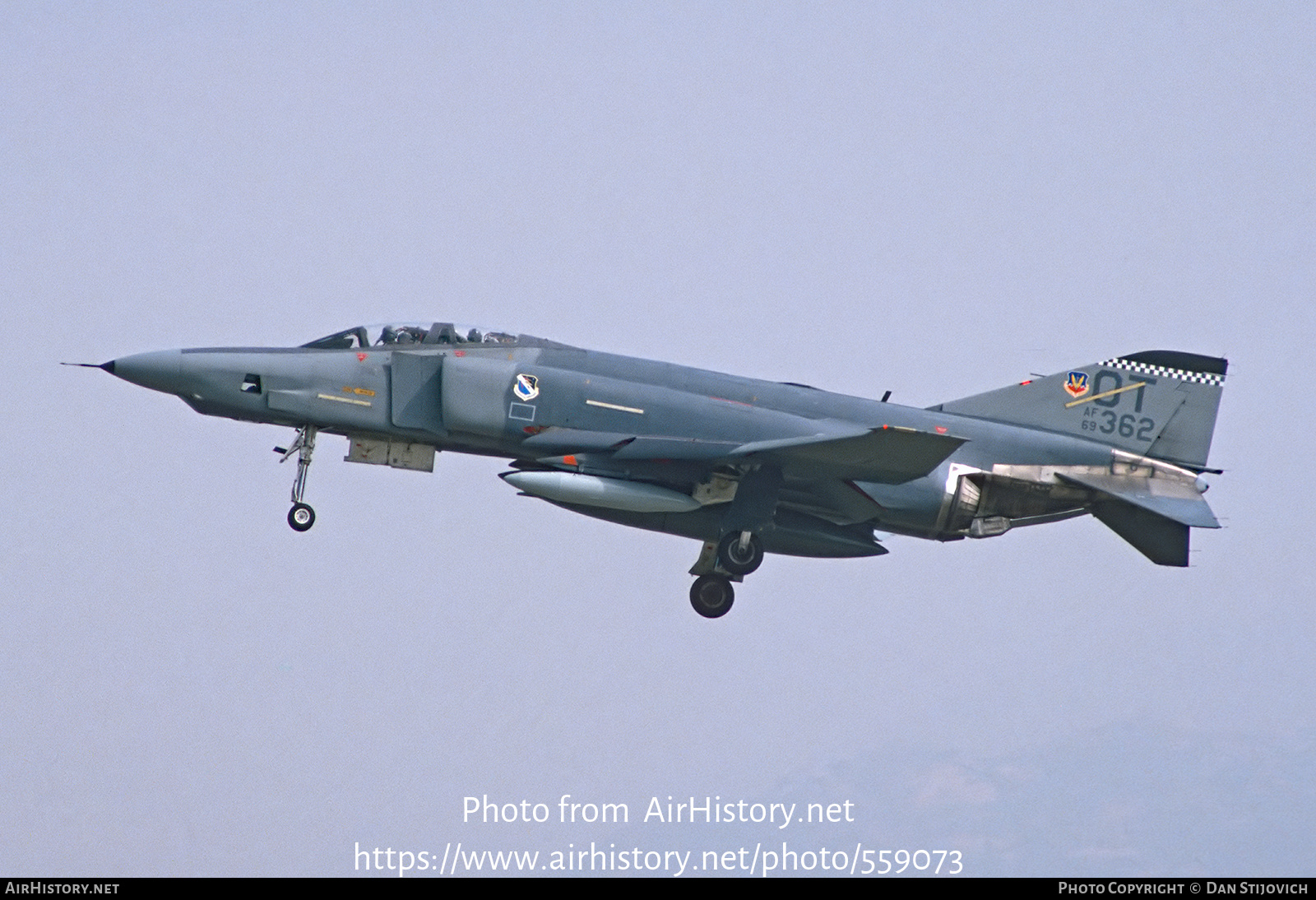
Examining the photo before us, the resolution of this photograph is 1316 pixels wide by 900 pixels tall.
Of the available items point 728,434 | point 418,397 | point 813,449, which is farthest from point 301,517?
point 813,449

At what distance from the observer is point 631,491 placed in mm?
19078

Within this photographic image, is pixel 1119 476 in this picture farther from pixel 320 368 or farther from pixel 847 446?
pixel 320 368

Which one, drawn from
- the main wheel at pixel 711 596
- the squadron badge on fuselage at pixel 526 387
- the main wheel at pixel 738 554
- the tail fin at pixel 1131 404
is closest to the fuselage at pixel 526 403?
the squadron badge on fuselage at pixel 526 387

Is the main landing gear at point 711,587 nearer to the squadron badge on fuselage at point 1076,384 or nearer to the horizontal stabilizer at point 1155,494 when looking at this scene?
the horizontal stabilizer at point 1155,494

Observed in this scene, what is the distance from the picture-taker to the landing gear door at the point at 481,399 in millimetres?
18953

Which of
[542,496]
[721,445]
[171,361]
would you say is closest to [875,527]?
[721,445]

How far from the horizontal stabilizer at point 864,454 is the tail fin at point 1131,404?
259 cm

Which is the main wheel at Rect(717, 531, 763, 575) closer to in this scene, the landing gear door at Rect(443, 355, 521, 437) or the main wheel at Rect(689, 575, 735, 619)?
the main wheel at Rect(689, 575, 735, 619)

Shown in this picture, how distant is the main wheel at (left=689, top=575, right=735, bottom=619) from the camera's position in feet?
68.4

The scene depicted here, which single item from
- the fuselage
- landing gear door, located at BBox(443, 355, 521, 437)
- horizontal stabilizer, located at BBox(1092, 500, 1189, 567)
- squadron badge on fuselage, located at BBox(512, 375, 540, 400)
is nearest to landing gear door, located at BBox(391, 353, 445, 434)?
the fuselage

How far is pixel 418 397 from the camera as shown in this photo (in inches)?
752

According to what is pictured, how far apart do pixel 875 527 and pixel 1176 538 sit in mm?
3533

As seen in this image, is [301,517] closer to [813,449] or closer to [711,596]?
[711,596]

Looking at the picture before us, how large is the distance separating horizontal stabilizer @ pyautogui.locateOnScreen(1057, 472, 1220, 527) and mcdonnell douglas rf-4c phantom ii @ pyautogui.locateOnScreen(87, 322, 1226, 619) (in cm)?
3
